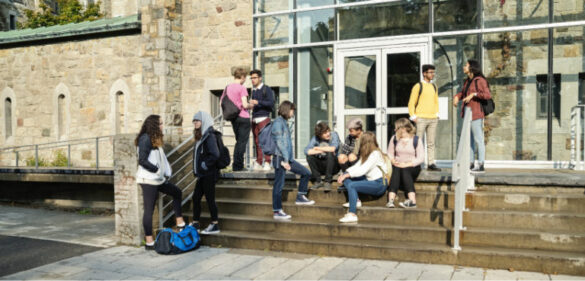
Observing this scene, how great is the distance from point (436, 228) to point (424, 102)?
7.96 feet

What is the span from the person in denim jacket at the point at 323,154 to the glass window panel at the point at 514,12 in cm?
466

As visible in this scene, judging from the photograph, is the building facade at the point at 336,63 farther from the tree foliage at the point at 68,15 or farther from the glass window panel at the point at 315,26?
the tree foliage at the point at 68,15

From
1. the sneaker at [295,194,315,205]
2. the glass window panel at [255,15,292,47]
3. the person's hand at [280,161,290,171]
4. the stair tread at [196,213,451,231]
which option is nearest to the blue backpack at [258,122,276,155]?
the person's hand at [280,161,290,171]

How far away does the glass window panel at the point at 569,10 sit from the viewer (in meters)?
9.12

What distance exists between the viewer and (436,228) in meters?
6.16

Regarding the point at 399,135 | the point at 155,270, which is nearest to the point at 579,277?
the point at 399,135

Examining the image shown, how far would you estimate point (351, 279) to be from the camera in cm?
513

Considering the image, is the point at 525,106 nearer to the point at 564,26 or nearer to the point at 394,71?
the point at 564,26

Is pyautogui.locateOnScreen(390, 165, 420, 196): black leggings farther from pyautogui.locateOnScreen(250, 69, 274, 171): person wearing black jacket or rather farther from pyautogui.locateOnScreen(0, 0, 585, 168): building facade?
pyautogui.locateOnScreen(0, 0, 585, 168): building facade

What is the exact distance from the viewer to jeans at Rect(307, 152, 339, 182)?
23.9ft

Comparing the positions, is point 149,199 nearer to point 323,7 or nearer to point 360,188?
point 360,188

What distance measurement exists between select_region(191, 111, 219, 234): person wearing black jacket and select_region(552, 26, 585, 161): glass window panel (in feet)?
20.9

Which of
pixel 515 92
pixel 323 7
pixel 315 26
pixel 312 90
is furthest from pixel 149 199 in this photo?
pixel 515 92

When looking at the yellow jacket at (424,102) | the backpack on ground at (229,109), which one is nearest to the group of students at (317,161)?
the yellow jacket at (424,102)
